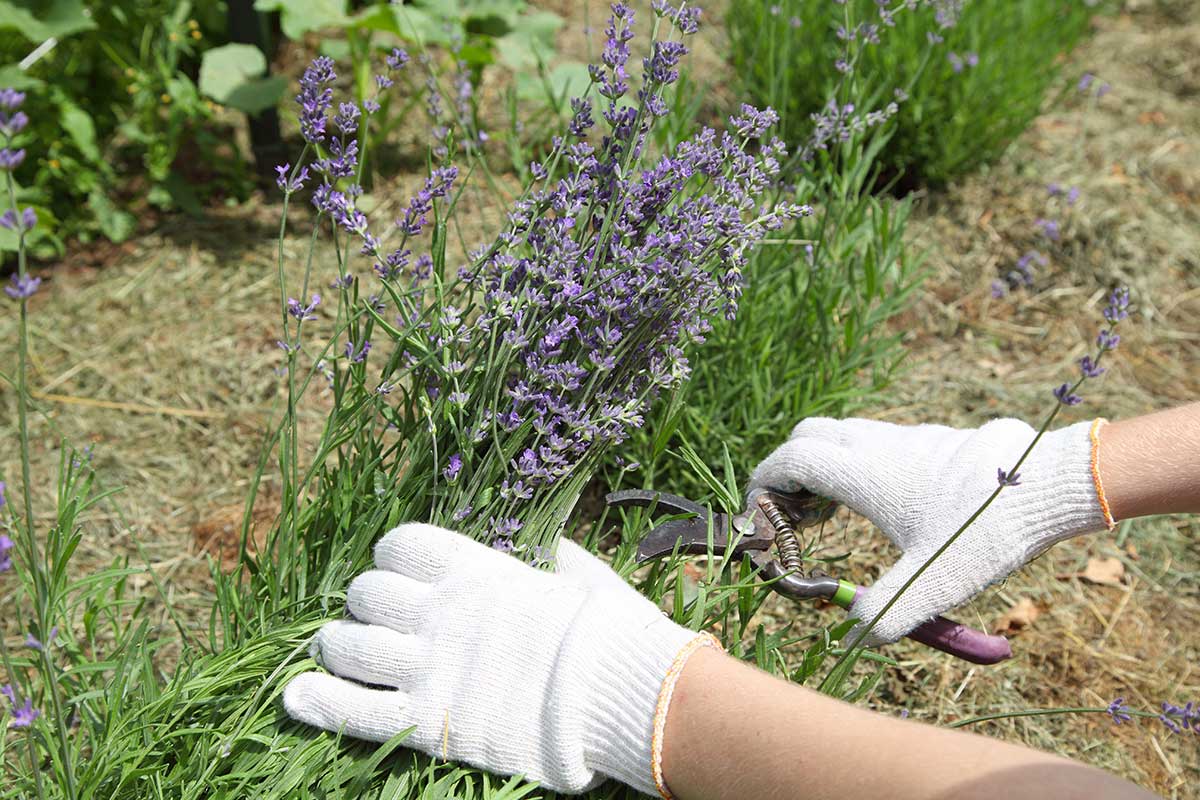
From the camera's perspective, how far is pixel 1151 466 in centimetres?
156

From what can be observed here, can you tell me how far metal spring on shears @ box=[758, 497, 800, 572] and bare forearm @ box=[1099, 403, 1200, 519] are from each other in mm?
484

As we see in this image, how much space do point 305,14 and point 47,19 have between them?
690 millimetres

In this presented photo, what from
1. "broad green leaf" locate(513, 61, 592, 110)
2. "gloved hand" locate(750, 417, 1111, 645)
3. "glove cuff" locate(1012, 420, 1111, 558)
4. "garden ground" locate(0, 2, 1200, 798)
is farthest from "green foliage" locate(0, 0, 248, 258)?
"glove cuff" locate(1012, 420, 1111, 558)

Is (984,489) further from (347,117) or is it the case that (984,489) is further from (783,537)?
(347,117)

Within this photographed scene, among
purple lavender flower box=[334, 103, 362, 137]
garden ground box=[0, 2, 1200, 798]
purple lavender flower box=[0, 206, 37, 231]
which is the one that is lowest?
garden ground box=[0, 2, 1200, 798]

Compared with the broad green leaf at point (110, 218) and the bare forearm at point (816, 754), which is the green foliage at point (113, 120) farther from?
the bare forearm at point (816, 754)

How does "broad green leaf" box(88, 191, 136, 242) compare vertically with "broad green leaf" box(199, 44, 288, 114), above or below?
below

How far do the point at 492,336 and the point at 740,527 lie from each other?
1.65 feet

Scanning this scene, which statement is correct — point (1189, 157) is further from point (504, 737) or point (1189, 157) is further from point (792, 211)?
point (504, 737)

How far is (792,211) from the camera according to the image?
141 cm

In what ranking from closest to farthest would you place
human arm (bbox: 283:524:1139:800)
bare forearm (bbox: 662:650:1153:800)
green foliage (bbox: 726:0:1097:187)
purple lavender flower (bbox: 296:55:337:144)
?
bare forearm (bbox: 662:650:1153:800) < human arm (bbox: 283:524:1139:800) < purple lavender flower (bbox: 296:55:337:144) < green foliage (bbox: 726:0:1097:187)

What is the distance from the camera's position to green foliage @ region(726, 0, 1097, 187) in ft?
9.13

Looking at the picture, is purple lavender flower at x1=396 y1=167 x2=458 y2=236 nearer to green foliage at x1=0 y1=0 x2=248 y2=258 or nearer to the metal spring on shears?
the metal spring on shears

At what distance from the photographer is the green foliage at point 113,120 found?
9.29ft
